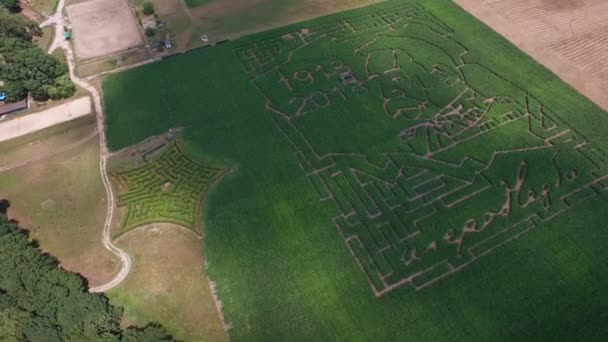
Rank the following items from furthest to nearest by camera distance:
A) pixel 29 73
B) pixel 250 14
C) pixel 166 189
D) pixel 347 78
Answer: pixel 250 14 < pixel 347 78 < pixel 29 73 < pixel 166 189

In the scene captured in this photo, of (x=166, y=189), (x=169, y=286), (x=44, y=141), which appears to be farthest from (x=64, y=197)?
(x=169, y=286)

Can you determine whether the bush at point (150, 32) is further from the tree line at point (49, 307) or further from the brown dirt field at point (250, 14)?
the tree line at point (49, 307)

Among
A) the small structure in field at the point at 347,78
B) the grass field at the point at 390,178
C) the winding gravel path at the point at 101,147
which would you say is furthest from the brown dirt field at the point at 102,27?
the small structure in field at the point at 347,78

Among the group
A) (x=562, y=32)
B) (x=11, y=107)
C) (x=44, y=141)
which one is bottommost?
(x=44, y=141)

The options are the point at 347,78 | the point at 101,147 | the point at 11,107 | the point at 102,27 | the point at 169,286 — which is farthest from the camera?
the point at 102,27

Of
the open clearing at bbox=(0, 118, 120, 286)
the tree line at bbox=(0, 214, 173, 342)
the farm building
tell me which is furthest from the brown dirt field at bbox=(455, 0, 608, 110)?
the farm building

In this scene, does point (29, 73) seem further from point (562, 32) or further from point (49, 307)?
point (562, 32)
